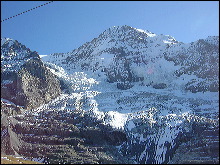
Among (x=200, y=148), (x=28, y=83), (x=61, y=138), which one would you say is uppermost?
(x=28, y=83)

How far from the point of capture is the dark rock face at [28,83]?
5881 inches

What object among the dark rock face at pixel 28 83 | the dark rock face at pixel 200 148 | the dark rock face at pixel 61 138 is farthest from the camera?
the dark rock face at pixel 28 83

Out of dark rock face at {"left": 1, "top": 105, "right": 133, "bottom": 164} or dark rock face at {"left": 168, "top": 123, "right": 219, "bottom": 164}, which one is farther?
dark rock face at {"left": 1, "top": 105, "right": 133, "bottom": 164}

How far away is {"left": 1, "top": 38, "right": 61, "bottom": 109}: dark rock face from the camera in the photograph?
490 ft

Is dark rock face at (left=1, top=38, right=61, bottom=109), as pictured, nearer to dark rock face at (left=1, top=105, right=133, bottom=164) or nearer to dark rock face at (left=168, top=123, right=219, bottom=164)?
dark rock face at (left=1, top=105, right=133, bottom=164)

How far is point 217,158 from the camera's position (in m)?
100

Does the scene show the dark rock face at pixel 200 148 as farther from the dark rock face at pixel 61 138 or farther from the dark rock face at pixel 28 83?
the dark rock face at pixel 28 83

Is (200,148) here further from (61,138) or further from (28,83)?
(28,83)

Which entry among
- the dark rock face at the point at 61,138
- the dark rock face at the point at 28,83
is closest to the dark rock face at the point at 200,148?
the dark rock face at the point at 61,138

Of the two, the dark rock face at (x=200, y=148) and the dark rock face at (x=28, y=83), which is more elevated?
the dark rock face at (x=28, y=83)

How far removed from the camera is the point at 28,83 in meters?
162

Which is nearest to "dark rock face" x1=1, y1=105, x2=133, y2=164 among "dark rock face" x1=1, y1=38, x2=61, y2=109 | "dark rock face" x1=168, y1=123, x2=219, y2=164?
"dark rock face" x1=1, y1=38, x2=61, y2=109

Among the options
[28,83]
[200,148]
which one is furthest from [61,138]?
[28,83]

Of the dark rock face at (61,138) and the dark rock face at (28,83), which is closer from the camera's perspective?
the dark rock face at (61,138)
